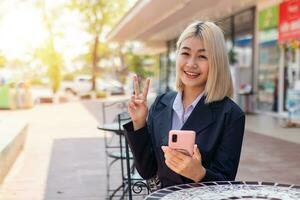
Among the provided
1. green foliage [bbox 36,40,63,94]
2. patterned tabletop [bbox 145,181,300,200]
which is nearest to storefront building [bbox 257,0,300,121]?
patterned tabletop [bbox 145,181,300,200]

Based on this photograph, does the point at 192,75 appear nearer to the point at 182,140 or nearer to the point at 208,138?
the point at 208,138

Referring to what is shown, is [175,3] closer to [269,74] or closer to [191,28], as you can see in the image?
[269,74]

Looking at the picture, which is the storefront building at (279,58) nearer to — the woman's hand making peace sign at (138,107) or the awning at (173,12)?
the awning at (173,12)

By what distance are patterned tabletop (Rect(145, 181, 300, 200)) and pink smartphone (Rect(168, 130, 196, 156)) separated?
0.60ft

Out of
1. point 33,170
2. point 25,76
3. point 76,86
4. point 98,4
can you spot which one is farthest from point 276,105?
point 25,76

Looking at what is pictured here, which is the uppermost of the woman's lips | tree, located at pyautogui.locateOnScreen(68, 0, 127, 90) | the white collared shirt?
tree, located at pyautogui.locateOnScreen(68, 0, 127, 90)

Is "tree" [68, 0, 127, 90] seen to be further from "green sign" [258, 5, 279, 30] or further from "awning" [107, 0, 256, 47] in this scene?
"green sign" [258, 5, 279, 30]

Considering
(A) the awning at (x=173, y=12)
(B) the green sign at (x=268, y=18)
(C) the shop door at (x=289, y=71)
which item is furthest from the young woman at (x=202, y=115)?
(B) the green sign at (x=268, y=18)

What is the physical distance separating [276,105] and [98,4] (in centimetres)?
1604

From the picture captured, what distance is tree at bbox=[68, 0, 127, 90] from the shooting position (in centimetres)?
2631

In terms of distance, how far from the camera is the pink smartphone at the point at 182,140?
167cm

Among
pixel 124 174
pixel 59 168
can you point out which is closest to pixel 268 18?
pixel 59 168

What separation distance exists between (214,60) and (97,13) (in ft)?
83.1

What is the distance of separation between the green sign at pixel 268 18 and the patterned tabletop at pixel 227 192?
422 inches
